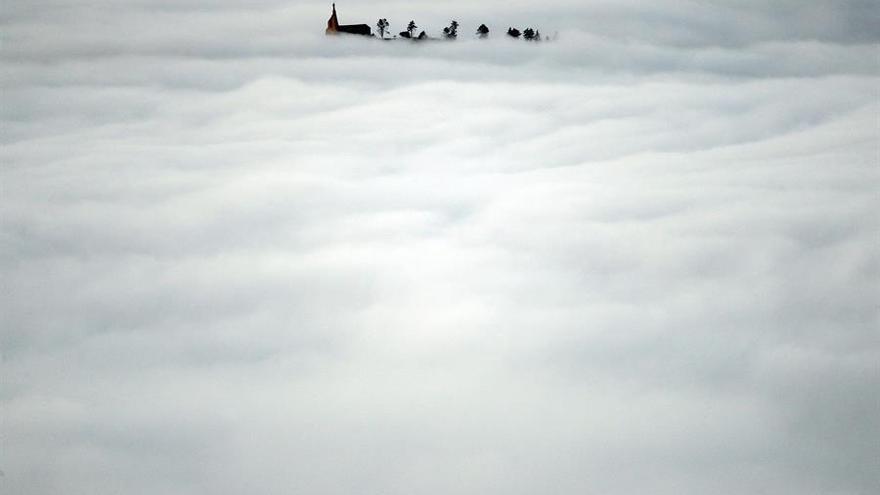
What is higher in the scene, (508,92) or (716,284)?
(508,92)

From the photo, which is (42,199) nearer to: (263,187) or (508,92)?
(263,187)

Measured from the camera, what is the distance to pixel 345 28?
1566 inches

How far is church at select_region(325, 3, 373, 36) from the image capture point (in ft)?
125

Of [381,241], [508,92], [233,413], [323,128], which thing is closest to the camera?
[233,413]

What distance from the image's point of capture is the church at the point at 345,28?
3803cm

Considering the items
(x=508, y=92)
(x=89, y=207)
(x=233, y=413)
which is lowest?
(x=233, y=413)

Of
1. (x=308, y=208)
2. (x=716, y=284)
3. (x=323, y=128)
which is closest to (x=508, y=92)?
(x=323, y=128)

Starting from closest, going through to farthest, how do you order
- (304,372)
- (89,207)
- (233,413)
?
(233,413)
(304,372)
(89,207)

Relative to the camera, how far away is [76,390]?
23469mm

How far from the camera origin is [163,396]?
77.8ft

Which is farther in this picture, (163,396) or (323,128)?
(323,128)

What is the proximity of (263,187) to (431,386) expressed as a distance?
1720cm

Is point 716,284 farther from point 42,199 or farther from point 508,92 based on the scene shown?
point 42,199

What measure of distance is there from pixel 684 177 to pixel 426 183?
11.8 m
